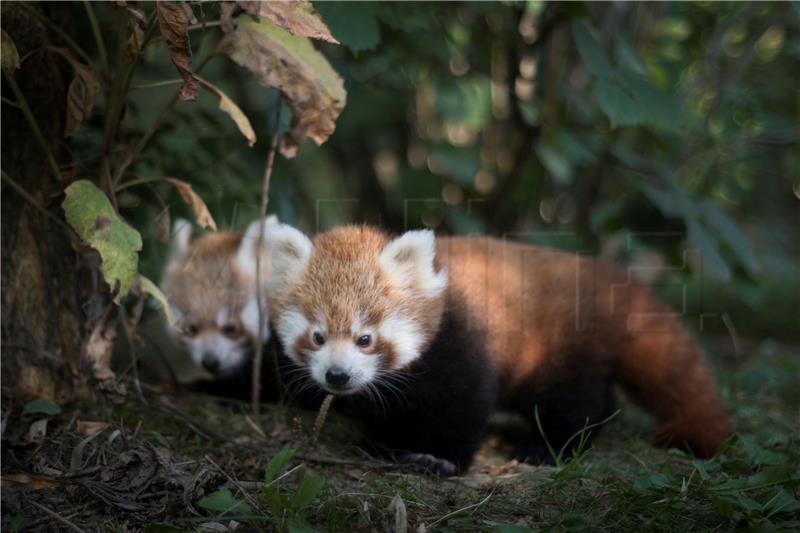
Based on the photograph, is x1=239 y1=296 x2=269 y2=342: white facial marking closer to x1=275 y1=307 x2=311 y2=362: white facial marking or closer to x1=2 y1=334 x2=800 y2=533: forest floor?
x1=2 y1=334 x2=800 y2=533: forest floor

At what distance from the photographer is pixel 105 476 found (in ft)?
8.53

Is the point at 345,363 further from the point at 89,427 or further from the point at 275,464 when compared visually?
the point at 89,427

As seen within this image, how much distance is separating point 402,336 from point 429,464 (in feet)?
1.70

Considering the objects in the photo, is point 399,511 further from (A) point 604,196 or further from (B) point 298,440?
(A) point 604,196

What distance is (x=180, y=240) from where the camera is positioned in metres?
4.44

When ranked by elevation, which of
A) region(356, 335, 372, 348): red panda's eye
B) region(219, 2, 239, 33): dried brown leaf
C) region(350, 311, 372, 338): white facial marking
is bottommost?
region(356, 335, 372, 348): red panda's eye

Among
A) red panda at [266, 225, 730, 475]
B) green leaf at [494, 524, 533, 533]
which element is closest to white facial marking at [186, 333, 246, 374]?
red panda at [266, 225, 730, 475]

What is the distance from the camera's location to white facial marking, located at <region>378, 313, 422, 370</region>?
10.5ft

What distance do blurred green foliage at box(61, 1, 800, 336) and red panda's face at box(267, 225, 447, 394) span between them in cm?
81

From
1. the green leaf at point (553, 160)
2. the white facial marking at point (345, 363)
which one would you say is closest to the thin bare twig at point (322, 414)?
the white facial marking at point (345, 363)

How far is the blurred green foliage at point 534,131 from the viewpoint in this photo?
4.06 meters

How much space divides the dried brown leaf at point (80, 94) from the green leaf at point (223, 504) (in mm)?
1421

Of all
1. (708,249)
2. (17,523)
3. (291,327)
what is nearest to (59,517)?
(17,523)

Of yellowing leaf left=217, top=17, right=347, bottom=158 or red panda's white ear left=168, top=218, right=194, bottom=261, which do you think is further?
red panda's white ear left=168, top=218, right=194, bottom=261
